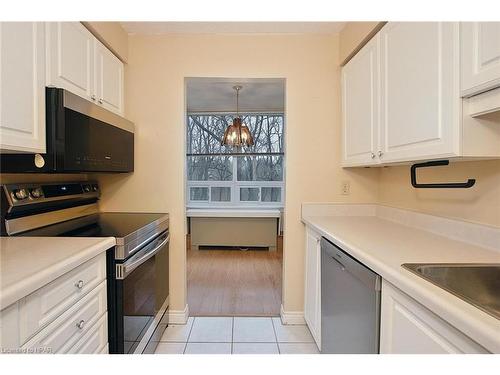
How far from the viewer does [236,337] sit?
202 cm

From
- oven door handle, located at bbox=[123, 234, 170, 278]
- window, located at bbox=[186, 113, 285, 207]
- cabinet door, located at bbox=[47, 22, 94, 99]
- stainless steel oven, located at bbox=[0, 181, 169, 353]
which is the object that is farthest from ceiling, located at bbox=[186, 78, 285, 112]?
oven door handle, located at bbox=[123, 234, 170, 278]

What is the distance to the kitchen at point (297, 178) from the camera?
3.07 feet

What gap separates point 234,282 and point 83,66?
239 cm

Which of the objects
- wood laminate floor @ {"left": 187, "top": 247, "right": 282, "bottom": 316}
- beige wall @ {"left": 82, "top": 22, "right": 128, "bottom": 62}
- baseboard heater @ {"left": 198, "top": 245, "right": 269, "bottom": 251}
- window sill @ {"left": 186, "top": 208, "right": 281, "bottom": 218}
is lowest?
wood laminate floor @ {"left": 187, "top": 247, "right": 282, "bottom": 316}

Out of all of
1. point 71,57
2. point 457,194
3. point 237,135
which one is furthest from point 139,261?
point 237,135

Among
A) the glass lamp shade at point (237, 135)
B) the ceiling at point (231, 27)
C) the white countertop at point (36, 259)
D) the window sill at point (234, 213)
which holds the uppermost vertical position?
the ceiling at point (231, 27)

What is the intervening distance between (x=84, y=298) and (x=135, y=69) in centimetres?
170

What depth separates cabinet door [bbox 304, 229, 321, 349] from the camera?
1818 mm

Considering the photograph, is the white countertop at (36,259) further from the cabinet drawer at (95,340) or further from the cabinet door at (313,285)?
the cabinet door at (313,285)

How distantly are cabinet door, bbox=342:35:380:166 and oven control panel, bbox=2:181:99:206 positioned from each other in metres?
1.91

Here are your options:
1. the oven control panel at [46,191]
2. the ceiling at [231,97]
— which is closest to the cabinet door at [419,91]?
the ceiling at [231,97]

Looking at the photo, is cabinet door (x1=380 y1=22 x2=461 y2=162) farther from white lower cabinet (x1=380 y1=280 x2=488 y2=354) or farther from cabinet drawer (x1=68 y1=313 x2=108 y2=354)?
cabinet drawer (x1=68 y1=313 x2=108 y2=354)

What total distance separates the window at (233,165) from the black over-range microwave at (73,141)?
3031mm

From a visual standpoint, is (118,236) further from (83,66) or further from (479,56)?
(479,56)
